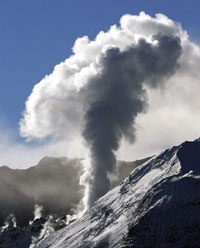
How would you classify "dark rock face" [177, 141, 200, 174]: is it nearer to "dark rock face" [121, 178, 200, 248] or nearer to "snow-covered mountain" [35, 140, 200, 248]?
"snow-covered mountain" [35, 140, 200, 248]

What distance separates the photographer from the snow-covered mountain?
115875 mm

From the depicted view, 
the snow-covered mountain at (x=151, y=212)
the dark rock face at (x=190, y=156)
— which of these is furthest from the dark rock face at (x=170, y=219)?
the dark rock face at (x=190, y=156)

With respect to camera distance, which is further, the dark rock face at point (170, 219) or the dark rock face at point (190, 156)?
the dark rock face at point (190, 156)

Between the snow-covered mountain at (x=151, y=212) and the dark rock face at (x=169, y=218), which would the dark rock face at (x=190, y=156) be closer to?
the snow-covered mountain at (x=151, y=212)

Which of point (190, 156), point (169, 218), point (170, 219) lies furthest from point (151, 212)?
point (190, 156)

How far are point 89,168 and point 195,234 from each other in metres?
81.4

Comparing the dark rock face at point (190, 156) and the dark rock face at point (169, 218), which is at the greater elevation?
the dark rock face at point (190, 156)

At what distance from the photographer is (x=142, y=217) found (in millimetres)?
122000

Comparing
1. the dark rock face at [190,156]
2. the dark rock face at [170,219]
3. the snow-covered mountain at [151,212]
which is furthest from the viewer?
the dark rock face at [190,156]

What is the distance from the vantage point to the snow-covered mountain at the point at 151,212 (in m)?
116

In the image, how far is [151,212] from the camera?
122625 millimetres

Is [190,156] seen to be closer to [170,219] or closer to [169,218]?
[169,218]

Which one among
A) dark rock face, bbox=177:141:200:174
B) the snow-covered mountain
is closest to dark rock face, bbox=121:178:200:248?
the snow-covered mountain

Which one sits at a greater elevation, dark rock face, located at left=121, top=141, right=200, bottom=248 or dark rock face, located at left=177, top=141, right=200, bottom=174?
dark rock face, located at left=177, top=141, right=200, bottom=174
